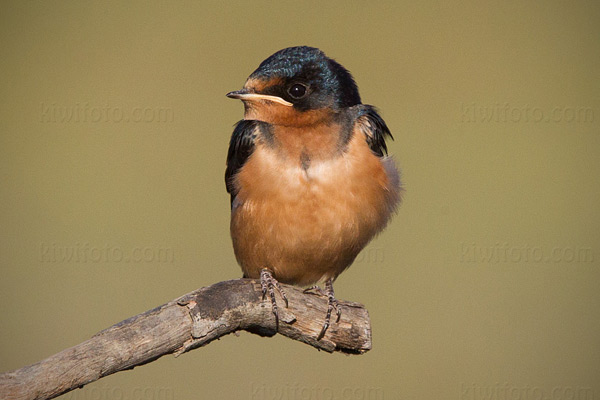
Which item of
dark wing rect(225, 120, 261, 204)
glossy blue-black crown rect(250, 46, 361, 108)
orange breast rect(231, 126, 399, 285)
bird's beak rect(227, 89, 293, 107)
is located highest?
glossy blue-black crown rect(250, 46, 361, 108)

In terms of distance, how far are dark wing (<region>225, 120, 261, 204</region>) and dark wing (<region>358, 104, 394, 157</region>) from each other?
77 centimetres

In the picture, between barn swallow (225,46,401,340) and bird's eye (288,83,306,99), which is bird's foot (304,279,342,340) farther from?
bird's eye (288,83,306,99)

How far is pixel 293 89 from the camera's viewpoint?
16.3 ft

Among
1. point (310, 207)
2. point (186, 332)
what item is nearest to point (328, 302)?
point (310, 207)

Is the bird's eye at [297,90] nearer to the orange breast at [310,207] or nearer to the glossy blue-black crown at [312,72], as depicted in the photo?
the glossy blue-black crown at [312,72]

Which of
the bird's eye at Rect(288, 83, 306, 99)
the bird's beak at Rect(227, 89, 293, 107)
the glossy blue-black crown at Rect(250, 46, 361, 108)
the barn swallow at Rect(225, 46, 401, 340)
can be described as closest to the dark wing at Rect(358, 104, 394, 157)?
the barn swallow at Rect(225, 46, 401, 340)

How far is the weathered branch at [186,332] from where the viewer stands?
12.5 feet

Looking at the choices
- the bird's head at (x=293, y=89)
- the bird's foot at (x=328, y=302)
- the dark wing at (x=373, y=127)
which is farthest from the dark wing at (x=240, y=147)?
the bird's foot at (x=328, y=302)

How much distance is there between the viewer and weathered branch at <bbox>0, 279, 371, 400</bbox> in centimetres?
382

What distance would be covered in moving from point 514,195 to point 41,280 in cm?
665

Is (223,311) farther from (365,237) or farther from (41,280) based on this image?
(41,280)

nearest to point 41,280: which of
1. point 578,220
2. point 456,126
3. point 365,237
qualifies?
point 365,237

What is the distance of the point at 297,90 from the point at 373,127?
70 cm

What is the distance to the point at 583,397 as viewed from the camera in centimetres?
816
